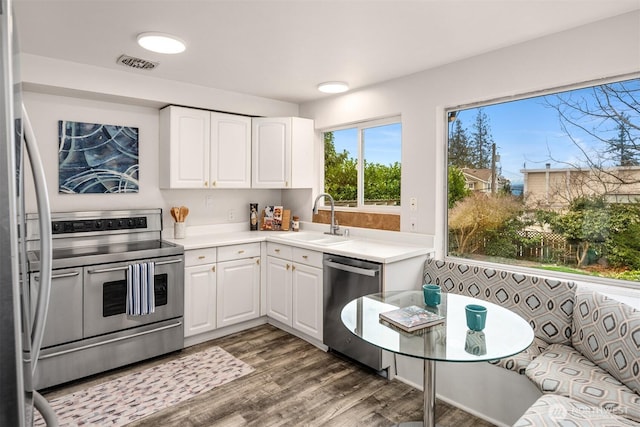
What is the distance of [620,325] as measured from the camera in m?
Answer: 1.86

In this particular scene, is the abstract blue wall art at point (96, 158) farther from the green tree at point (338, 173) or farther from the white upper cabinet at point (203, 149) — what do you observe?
the green tree at point (338, 173)

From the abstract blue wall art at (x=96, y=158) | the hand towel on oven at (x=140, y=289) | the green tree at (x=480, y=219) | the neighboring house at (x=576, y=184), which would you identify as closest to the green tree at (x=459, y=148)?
the green tree at (x=480, y=219)

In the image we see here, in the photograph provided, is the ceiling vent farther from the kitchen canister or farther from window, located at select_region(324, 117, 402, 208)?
window, located at select_region(324, 117, 402, 208)

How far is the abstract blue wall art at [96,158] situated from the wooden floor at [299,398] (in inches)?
61.0

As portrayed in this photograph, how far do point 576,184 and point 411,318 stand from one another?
61.1 inches

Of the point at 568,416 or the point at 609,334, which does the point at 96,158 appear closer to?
the point at 568,416

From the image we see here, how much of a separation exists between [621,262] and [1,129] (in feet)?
9.57

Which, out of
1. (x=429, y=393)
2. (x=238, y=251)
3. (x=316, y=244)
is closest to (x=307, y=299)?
(x=316, y=244)

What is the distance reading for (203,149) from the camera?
362 centimetres

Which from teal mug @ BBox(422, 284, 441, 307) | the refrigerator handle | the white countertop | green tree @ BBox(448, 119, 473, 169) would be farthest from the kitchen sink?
the refrigerator handle

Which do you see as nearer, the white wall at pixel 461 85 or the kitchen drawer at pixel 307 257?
the white wall at pixel 461 85

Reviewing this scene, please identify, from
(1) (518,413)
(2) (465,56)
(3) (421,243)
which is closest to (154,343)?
(3) (421,243)

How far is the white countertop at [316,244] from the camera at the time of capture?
283cm

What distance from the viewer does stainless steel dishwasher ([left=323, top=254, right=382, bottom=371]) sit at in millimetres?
2742
